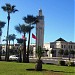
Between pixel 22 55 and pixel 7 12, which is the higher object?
pixel 7 12

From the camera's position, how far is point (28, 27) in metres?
60.6

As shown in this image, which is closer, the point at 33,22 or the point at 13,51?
the point at 33,22

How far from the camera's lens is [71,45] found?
141125 mm

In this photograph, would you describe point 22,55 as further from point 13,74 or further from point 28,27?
point 13,74

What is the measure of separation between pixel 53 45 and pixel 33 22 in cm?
8740

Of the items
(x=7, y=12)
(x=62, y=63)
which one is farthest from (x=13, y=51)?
(x=62, y=63)

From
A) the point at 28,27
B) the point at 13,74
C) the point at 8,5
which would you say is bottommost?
the point at 13,74

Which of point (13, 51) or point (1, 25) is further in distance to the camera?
point (13, 51)

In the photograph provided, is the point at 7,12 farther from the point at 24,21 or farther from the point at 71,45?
the point at 71,45

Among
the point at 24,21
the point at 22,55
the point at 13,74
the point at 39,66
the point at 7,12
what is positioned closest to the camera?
the point at 13,74

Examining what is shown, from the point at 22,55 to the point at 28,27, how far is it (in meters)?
8.15

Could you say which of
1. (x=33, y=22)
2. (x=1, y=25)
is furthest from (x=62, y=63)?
(x=1, y=25)

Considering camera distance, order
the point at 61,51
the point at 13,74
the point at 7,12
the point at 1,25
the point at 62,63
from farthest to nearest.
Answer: the point at 61,51 → the point at 1,25 → the point at 7,12 → the point at 62,63 → the point at 13,74

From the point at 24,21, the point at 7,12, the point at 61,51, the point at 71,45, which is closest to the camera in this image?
the point at 24,21
